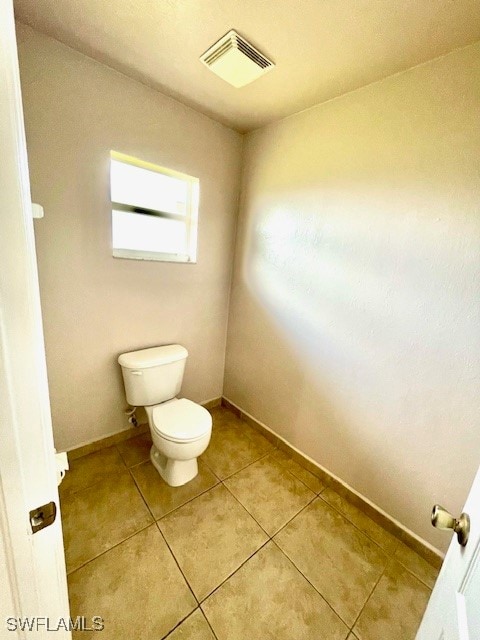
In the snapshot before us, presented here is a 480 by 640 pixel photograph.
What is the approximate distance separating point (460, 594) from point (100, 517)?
148 cm

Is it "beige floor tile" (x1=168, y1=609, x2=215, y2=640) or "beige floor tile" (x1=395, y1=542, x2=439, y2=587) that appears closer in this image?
"beige floor tile" (x1=168, y1=609, x2=215, y2=640)

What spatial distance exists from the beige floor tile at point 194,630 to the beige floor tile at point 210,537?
7 cm

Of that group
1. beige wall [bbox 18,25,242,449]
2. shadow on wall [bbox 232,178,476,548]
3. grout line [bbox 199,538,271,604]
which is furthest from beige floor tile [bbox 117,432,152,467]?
shadow on wall [bbox 232,178,476,548]

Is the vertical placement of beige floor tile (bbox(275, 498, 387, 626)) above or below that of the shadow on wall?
below

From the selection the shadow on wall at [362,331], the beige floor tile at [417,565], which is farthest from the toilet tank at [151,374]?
the beige floor tile at [417,565]

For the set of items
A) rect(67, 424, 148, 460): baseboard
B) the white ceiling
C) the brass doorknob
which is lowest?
rect(67, 424, 148, 460): baseboard

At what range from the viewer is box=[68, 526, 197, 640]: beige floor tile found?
36.5 inches

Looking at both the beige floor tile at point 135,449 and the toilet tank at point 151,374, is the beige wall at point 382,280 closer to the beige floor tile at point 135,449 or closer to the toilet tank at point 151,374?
the toilet tank at point 151,374

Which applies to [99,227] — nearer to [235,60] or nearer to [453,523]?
[235,60]

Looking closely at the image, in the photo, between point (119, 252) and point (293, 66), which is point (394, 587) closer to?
point (119, 252)

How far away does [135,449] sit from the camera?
1759mm

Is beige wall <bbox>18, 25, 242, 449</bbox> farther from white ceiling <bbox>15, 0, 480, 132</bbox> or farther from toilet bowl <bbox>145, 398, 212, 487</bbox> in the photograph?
toilet bowl <bbox>145, 398, 212, 487</bbox>

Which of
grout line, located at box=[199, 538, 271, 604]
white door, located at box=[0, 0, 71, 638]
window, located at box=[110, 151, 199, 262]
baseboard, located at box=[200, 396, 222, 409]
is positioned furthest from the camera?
baseboard, located at box=[200, 396, 222, 409]

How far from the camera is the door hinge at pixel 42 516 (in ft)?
1.52
